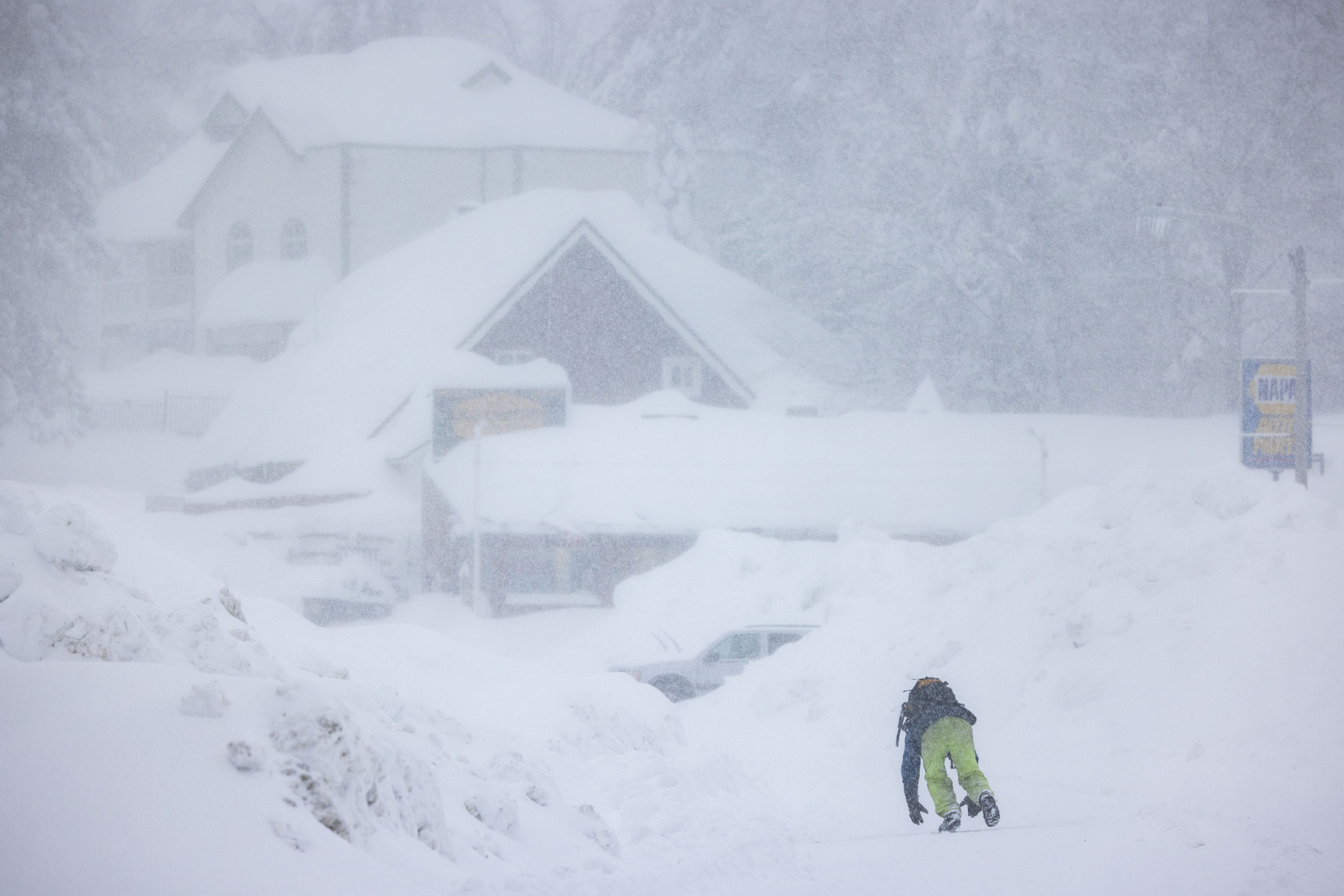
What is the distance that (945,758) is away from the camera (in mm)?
8805

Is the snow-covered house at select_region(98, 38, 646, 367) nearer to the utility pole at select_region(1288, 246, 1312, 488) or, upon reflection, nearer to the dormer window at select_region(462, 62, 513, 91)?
the dormer window at select_region(462, 62, 513, 91)

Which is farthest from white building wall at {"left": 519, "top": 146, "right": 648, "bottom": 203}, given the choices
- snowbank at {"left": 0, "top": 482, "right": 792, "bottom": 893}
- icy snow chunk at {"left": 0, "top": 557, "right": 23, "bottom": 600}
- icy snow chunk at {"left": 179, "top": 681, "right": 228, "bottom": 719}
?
icy snow chunk at {"left": 179, "top": 681, "right": 228, "bottom": 719}

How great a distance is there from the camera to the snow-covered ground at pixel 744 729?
5.67 meters

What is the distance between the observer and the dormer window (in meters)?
46.9

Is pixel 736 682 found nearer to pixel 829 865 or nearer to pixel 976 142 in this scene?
pixel 829 865

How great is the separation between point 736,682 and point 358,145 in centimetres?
3246

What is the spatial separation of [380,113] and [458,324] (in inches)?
679

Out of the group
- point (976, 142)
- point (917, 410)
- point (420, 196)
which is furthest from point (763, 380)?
point (420, 196)

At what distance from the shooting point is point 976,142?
134 ft

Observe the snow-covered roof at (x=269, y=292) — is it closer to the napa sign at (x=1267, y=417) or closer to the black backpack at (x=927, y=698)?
the napa sign at (x=1267, y=417)

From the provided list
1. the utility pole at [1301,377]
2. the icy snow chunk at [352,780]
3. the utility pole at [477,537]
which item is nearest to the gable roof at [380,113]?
the utility pole at [477,537]

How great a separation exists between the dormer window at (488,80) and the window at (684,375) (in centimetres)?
1895

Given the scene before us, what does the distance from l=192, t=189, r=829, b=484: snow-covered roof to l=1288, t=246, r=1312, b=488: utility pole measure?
15.3m

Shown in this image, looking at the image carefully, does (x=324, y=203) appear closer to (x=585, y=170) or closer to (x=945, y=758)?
(x=585, y=170)
